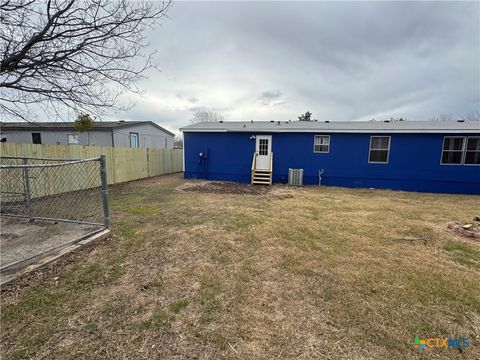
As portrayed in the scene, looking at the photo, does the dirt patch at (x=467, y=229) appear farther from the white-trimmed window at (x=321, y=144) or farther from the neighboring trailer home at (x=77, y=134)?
the neighboring trailer home at (x=77, y=134)

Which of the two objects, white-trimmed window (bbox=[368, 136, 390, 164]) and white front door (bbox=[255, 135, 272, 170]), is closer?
white-trimmed window (bbox=[368, 136, 390, 164])

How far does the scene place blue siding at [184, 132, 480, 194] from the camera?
10008 millimetres

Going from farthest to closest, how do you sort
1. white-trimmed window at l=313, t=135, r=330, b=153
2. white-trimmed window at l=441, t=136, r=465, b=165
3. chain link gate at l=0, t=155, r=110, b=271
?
white-trimmed window at l=313, t=135, r=330, b=153 < white-trimmed window at l=441, t=136, r=465, b=165 < chain link gate at l=0, t=155, r=110, b=271

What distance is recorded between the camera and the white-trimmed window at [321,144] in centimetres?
1095

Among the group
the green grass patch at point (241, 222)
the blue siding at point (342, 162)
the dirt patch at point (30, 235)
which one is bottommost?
the green grass patch at point (241, 222)

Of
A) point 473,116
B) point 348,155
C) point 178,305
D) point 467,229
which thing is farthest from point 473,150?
point 473,116

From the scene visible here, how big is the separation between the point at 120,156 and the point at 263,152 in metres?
6.90

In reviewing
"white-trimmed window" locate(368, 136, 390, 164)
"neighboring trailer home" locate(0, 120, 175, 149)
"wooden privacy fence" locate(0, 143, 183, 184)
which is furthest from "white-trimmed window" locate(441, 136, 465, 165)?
"neighboring trailer home" locate(0, 120, 175, 149)

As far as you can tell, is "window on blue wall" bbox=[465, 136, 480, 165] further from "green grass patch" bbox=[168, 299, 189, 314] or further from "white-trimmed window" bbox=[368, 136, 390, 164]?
"green grass patch" bbox=[168, 299, 189, 314]

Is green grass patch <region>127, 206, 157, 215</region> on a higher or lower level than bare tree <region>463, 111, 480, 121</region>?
lower

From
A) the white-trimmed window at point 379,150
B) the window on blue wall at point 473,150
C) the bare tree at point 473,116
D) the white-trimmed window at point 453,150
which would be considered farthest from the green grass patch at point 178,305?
the bare tree at point 473,116

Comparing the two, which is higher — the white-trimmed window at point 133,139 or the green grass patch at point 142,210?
the white-trimmed window at point 133,139

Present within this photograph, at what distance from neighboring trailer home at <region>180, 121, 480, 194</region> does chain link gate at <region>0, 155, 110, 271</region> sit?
5563 millimetres

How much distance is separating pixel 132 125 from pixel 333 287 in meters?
17.8
